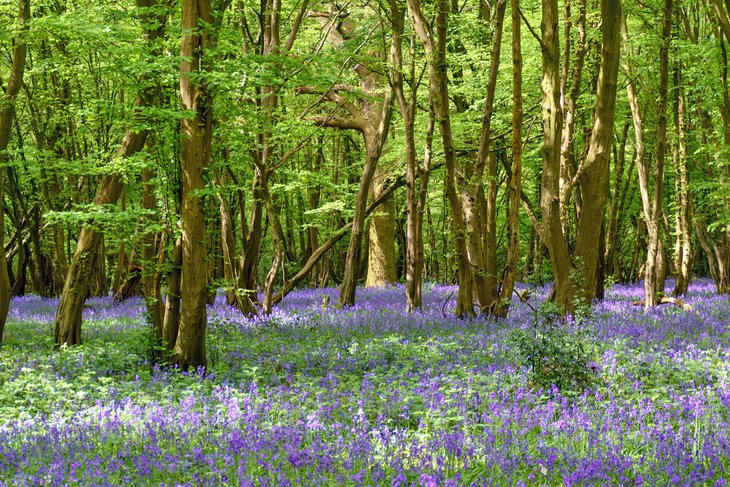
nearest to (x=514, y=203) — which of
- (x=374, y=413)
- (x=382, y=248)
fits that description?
(x=374, y=413)

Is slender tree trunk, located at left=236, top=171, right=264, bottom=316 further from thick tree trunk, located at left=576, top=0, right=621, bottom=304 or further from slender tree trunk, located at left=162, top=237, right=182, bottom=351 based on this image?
thick tree trunk, located at left=576, top=0, right=621, bottom=304

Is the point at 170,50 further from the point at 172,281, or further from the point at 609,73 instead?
the point at 609,73

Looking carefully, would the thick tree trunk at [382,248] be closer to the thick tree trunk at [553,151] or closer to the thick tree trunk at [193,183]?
the thick tree trunk at [553,151]

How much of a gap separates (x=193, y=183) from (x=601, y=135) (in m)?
7.38

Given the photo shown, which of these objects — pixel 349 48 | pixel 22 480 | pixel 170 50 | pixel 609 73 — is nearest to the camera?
pixel 22 480

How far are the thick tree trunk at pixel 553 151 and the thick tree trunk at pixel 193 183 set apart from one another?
6263mm

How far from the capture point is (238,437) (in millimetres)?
5395

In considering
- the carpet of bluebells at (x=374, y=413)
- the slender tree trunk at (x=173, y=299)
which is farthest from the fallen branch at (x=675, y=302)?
the slender tree trunk at (x=173, y=299)

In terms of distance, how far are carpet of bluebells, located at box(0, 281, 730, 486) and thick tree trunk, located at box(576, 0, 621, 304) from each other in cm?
185

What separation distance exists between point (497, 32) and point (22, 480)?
11.0 meters

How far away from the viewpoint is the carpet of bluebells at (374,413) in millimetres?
4715

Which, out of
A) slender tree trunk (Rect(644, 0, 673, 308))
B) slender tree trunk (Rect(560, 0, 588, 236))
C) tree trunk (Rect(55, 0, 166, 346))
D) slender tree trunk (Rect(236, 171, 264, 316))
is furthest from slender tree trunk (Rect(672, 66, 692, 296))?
tree trunk (Rect(55, 0, 166, 346))

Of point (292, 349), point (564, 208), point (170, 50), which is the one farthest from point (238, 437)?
point (564, 208)

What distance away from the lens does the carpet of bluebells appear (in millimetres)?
4715
